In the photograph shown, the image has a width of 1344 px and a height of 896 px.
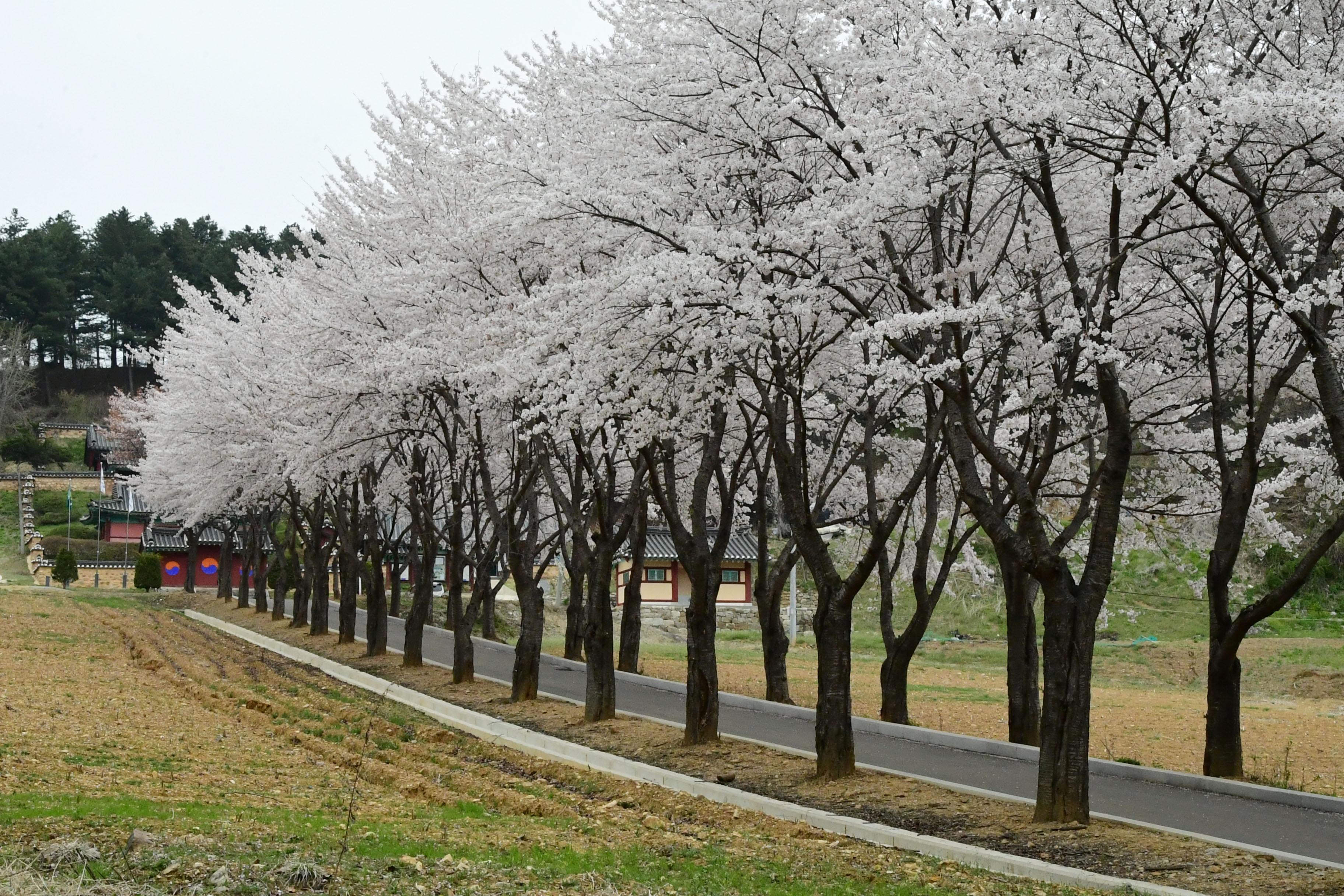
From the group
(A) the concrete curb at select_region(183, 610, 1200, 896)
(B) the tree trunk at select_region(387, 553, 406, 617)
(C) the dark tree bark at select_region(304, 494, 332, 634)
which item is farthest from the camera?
(B) the tree trunk at select_region(387, 553, 406, 617)

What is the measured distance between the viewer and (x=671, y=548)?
51.0 m

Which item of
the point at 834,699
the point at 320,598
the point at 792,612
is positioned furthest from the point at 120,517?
the point at 834,699

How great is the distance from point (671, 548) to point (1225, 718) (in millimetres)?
37779

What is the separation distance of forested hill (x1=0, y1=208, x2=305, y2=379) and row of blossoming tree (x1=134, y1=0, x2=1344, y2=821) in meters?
67.4

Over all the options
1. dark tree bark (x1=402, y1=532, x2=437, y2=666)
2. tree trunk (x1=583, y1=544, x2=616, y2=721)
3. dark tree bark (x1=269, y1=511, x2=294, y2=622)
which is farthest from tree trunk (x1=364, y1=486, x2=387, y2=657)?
dark tree bark (x1=269, y1=511, x2=294, y2=622)

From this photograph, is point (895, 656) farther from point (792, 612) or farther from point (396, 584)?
point (396, 584)

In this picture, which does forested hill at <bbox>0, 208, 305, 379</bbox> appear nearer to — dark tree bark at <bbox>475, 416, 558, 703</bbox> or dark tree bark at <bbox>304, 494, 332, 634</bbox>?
dark tree bark at <bbox>304, 494, 332, 634</bbox>

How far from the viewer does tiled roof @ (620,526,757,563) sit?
169 ft

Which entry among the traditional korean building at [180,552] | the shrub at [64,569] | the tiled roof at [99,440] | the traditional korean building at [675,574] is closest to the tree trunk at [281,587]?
the traditional korean building at [675,574]

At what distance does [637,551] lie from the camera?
22250 millimetres

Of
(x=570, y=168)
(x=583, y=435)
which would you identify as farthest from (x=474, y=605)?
(x=570, y=168)

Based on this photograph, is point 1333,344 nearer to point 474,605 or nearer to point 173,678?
point 474,605

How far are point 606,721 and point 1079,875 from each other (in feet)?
32.3

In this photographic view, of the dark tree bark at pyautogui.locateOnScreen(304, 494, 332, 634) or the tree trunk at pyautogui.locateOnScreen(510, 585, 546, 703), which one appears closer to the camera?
the tree trunk at pyautogui.locateOnScreen(510, 585, 546, 703)
